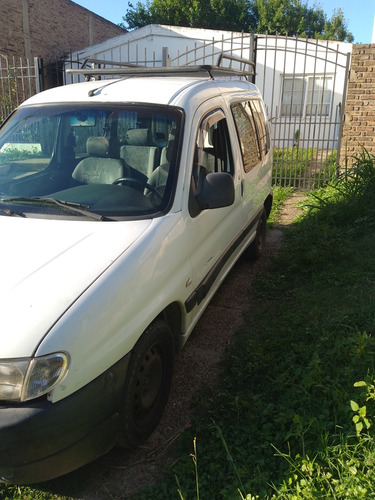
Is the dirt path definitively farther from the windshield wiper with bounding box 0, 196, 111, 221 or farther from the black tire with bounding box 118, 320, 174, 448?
the windshield wiper with bounding box 0, 196, 111, 221

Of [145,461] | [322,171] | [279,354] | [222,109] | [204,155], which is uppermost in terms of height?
[222,109]

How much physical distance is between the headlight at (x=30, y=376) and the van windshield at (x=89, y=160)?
1.06 m

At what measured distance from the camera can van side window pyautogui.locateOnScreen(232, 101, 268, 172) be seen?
4.32m

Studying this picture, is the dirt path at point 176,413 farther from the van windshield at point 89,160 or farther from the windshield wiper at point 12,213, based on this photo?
the windshield wiper at point 12,213

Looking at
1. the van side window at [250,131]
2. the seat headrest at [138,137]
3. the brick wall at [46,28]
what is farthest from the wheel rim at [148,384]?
the brick wall at [46,28]

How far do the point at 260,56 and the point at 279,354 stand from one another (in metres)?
15.7

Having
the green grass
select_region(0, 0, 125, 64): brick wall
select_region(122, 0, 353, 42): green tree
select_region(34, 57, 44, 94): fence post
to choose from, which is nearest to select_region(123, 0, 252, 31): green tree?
select_region(122, 0, 353, 42): green tree

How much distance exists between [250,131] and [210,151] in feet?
4.60

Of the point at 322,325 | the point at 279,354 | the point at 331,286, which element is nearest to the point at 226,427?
the point at 279,354

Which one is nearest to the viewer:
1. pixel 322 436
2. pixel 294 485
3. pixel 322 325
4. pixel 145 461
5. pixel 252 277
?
pixel 294 485

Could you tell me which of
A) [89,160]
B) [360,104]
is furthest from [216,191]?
[360,104]

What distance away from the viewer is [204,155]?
11.0 feet

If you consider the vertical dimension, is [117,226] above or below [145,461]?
above

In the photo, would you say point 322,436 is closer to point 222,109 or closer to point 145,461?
point 145,461
